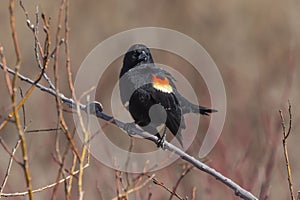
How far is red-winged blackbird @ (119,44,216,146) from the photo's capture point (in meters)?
4.14

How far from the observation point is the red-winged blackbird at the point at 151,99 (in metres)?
4.14

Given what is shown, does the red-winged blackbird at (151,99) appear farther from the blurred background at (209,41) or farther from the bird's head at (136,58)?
the blurred background at (209,41)

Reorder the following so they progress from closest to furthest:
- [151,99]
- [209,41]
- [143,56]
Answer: [151,99], [143,56], [209,41]

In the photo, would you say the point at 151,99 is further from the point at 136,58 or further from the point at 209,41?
the point at 209,41

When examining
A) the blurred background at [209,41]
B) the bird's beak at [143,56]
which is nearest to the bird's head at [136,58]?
the bird's beak at [143,56]

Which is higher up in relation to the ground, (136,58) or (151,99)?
(136,58)

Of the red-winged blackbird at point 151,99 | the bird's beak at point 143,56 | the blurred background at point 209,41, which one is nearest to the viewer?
the red-winged blackbird at point 151,99

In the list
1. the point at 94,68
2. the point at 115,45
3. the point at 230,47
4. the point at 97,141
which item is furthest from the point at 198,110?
the point at 230,47

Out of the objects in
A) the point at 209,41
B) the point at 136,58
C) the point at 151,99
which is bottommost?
the point at 151,99

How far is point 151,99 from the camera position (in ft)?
13.8

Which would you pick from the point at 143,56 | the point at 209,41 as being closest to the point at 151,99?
the point at 143,56

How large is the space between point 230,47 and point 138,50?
26.1ft

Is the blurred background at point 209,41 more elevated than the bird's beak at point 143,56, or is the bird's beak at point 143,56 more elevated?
the blurred background at point 209,41

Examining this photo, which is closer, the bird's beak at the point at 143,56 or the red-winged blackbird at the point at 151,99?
the red-winged blackbird at the point at 151,99
